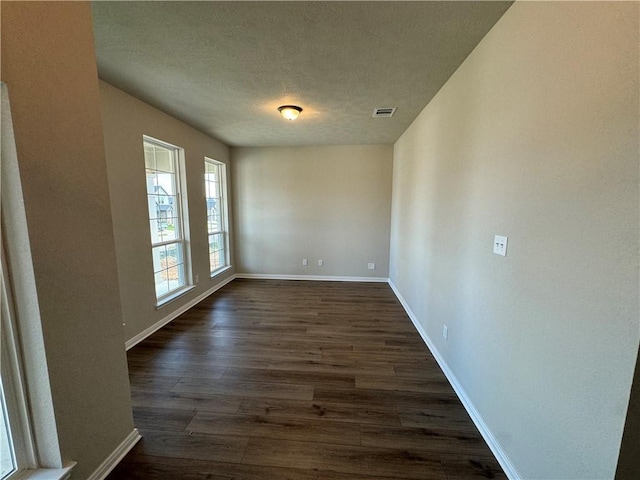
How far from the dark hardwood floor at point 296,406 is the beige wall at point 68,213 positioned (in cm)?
45

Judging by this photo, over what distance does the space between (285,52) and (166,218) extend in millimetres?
2513

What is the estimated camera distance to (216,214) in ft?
15.3

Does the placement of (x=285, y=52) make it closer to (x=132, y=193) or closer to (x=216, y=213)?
(x=132, y=193)

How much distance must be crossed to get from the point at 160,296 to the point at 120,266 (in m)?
0.83

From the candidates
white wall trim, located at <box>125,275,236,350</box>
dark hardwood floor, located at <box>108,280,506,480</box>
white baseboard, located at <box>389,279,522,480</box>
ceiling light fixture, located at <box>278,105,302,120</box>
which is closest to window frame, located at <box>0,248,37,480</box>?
dark hardwood floor, located at <box>108,280,506,480</box>

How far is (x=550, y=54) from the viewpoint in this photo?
1.11 metres

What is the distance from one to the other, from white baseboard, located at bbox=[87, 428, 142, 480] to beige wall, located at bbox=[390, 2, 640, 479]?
2150 mm

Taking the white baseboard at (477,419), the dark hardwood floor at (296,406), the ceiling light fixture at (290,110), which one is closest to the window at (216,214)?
the dark hardwood floor at (296,406)

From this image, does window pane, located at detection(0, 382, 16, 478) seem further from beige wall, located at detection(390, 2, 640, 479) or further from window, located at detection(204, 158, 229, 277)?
window, located at detection(204, 158, 229, 277)

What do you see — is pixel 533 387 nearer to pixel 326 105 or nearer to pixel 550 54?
pixel 550 54

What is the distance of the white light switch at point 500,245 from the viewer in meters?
1.41

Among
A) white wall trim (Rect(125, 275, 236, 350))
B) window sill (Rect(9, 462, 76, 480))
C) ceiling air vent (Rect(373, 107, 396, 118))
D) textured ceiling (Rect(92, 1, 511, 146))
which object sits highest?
ceiling air vent (Rect(373, 107, 396, 118))

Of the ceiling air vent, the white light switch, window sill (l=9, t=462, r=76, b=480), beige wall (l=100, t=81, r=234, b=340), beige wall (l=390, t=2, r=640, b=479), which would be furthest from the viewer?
the ceiling air vent

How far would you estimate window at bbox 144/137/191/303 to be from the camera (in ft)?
9.90
